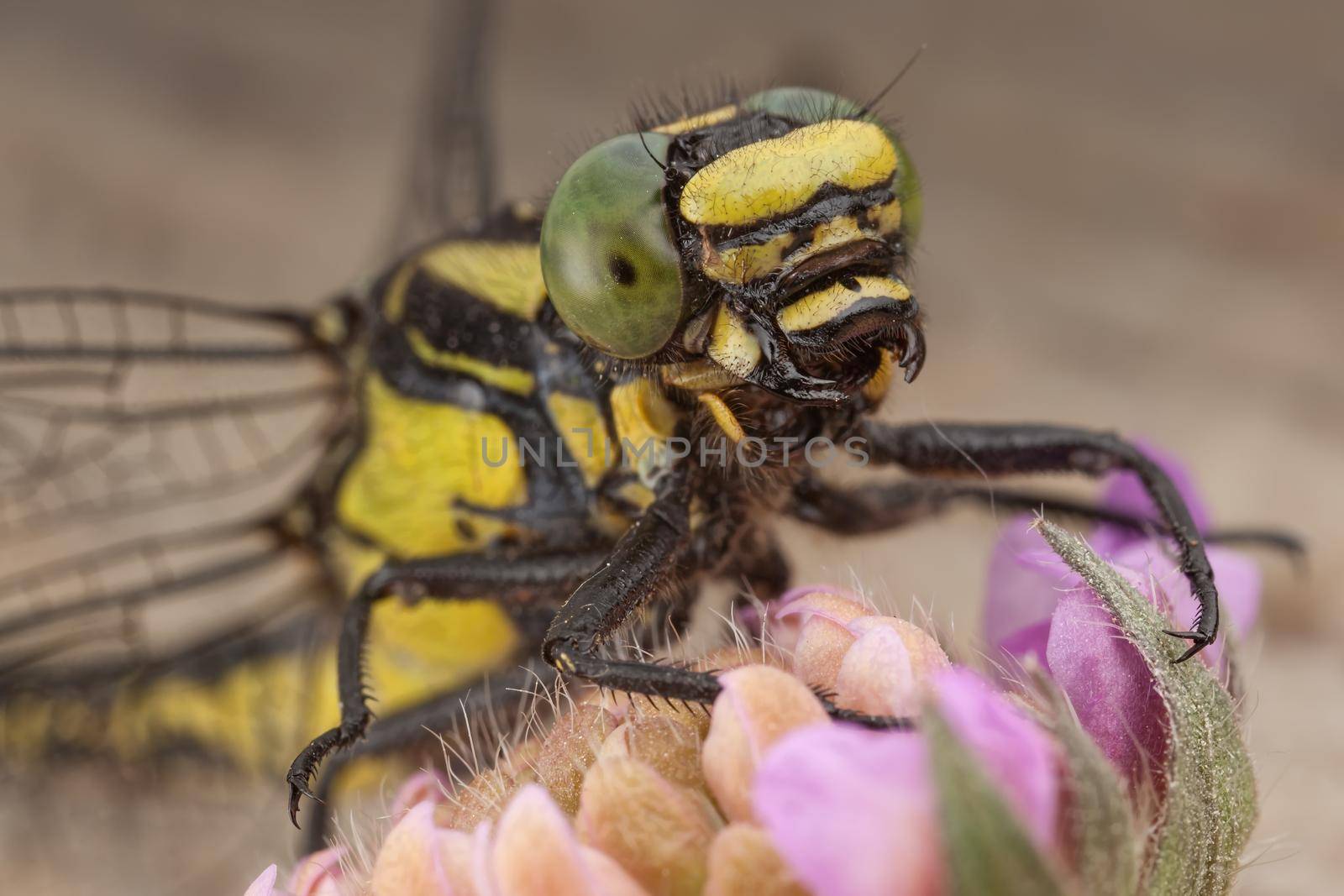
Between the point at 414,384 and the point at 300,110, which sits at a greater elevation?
the point at 300,110

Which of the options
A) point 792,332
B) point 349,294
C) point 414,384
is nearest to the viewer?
point 792,332

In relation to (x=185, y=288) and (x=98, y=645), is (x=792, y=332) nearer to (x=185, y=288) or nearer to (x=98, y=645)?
(x=98, y=645)

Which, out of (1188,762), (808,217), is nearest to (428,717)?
(808,217)

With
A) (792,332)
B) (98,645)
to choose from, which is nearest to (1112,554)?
(792,332)

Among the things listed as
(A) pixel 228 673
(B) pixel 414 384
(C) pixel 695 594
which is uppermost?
(B) pixel 414 384

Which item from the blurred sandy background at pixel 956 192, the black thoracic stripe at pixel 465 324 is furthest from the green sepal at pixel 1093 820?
the blurred sandy background at pixel 956 192

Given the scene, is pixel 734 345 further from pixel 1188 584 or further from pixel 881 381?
pixel 1188 584

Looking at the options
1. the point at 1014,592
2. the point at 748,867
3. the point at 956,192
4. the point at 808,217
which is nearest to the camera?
the point at 748,867
